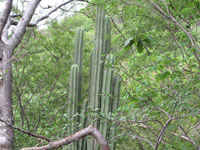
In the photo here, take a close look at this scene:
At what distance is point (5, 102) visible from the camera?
10.9 ft

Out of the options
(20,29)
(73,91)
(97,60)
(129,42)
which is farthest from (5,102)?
(97,60)

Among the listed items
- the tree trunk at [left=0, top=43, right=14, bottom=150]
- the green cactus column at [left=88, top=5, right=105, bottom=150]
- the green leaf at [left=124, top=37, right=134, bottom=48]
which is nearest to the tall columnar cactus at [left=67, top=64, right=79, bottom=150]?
the green cactus column at [left=88, top=5, right=105, bottom=150]

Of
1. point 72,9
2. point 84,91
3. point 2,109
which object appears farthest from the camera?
point 84,91

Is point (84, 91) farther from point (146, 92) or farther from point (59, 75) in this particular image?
point (146, 92)

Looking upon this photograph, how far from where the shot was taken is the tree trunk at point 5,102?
2994 millimetres

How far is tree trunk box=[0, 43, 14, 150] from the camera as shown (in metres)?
2.99

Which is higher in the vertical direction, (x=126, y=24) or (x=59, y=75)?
(x=126, y=24)

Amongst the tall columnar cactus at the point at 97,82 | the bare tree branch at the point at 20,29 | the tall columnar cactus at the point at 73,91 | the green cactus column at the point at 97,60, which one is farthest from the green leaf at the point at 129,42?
the tall columnar cactus at the point at 73,91

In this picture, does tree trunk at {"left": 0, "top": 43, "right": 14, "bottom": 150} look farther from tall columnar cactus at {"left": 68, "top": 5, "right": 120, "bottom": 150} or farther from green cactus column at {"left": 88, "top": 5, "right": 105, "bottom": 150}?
green cactus column at {"left": 88, "top": 5, "right": 105, "bottom": 150}

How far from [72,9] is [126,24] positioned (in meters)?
1.86

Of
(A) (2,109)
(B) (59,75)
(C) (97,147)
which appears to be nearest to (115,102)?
(C) (97,147)

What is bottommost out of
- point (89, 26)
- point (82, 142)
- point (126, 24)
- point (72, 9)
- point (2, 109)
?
point (82, 142)

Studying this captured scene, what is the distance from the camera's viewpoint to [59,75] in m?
6.79

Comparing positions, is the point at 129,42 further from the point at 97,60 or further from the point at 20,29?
the point at 97,60
